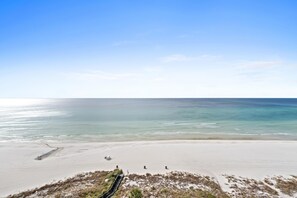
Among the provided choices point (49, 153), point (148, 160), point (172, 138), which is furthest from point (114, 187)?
point (172, 138)

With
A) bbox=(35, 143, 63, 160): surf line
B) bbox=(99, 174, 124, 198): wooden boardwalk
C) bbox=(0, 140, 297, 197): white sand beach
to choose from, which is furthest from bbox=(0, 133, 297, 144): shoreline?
bbox=(99, 174, 124, 198): wooden boardwalk

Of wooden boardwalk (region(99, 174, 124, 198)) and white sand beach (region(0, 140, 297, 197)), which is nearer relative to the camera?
wooden boardwalk (region(99, 174, 124, 198))

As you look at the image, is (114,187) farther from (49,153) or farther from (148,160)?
(49,153)

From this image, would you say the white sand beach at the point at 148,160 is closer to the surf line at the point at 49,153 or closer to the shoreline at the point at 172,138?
the surf line at the point at 49,153

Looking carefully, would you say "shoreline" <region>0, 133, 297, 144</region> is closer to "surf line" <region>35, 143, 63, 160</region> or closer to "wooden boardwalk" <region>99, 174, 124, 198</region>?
"surf line" <region>35, 143, 63, 160</region>

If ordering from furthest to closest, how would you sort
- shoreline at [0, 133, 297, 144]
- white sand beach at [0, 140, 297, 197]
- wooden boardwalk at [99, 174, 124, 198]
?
shoreline at [0, 133, 297, 144] < white sand beach at [0, 140, 297, 197] < wooden boardwalk at [99, 174, 124, 198]

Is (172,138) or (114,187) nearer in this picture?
(114,187)

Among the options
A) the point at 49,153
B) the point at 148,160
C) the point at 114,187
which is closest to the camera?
the point at 114,187

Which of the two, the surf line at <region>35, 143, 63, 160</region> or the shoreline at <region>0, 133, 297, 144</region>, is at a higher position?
the shoreline at <region>0, 133, 297, 144</region>

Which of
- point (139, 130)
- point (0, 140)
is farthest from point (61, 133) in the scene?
point (139, 130)

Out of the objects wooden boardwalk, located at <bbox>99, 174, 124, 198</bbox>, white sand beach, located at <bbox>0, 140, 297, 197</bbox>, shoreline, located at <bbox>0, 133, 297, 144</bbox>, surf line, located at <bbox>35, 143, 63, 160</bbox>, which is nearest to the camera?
wooden boardwalk, located at <bbox>99, 174, 124, 198</bbox>
